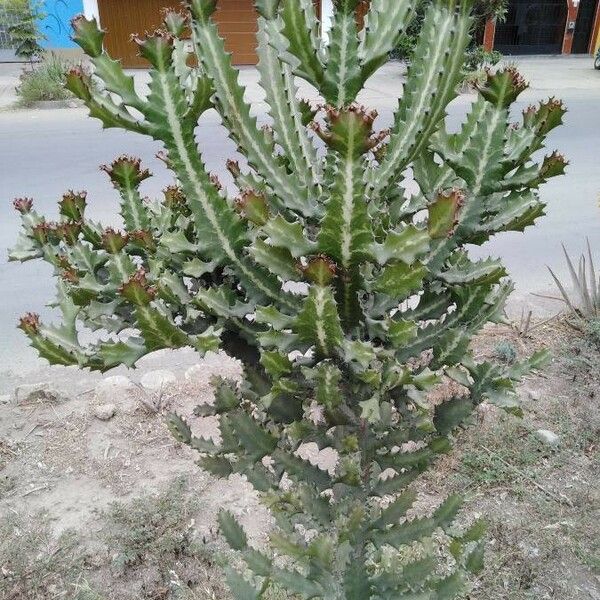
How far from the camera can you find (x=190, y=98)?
159 cm

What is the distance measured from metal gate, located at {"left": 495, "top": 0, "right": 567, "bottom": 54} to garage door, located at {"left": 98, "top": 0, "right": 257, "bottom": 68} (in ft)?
29.0

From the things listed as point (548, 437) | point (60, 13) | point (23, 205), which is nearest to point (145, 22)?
point (60, 13)

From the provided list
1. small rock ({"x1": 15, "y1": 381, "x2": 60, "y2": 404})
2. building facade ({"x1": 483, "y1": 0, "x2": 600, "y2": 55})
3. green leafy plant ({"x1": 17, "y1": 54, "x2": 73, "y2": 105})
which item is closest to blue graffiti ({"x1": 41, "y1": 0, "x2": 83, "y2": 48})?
green leafy plant ({"x1": 17, "y1": 54, "x2": 73, "y2": 105})

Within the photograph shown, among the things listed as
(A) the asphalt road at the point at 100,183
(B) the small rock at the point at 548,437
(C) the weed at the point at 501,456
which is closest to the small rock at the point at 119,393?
(A) the asphalt road at the point at 100,183

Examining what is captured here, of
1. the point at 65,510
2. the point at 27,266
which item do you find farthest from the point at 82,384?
the point at 27,266

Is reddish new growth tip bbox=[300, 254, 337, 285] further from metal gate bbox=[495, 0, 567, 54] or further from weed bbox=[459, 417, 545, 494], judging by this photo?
metal gate bbox=[495, 0, 567, 54]

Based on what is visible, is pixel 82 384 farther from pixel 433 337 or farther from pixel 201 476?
pixel 433 337

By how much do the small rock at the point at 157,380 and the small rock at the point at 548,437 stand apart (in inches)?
95.1

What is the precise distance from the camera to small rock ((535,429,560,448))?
12.7ft

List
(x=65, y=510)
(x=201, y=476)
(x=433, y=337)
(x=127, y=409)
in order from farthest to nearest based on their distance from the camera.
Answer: (x=127, y=409), (x=201, y=476), (x=65, y=510), (x=433, y=337)

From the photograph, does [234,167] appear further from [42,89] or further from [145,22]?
[145,22]

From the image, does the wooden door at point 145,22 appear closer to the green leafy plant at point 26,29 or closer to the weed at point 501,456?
the green leafy plant at point 26,29

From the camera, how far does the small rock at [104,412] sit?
4137 millimetres

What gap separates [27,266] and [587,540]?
5.08 m
